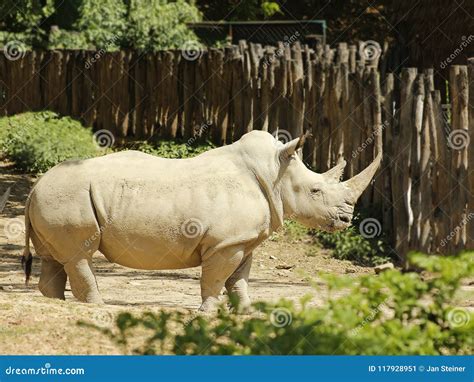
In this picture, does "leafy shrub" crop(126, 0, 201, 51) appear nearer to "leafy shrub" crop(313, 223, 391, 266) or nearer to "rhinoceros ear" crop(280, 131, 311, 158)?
"leafy shrub" crop(313, 223, 391, 266)

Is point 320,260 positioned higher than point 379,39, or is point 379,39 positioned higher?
point 379,39

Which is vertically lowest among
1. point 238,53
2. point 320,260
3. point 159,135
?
point 320,260

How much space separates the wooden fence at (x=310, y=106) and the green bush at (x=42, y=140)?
0.68 metres

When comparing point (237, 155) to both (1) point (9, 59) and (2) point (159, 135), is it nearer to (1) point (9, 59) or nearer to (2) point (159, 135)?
(2) point (159, 135)

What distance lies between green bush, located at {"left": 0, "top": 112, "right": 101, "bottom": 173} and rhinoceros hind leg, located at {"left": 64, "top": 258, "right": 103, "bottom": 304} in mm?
8062

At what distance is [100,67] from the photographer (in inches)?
796

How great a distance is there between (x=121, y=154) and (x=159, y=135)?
31.1 ft

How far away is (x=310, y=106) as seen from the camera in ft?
52.5

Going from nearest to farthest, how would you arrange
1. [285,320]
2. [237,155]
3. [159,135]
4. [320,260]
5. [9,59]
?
[285,320] < [237,155] < [320,260] < [159,135] < [9,59]

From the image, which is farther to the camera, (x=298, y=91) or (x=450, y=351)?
(x=298, y=91)

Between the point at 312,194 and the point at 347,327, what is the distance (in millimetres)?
3902

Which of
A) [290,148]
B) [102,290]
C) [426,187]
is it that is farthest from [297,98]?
[290,148]

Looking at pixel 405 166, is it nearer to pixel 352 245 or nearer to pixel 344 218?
pixel 352 245

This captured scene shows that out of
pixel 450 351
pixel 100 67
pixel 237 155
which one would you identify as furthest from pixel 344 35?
pixel 450 351
